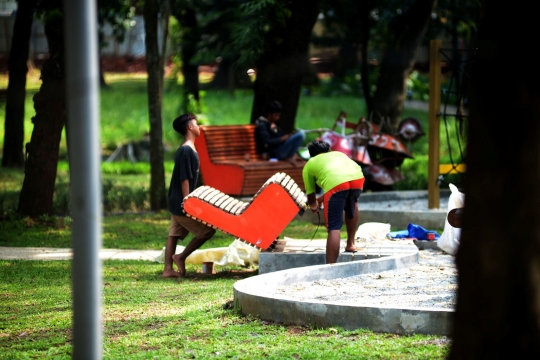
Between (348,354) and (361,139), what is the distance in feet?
32.0

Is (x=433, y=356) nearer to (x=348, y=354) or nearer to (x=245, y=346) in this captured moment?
(x=348, y=354)

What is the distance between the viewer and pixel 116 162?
914 inches

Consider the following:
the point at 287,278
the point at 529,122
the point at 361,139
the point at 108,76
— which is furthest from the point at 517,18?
the point at 108,76

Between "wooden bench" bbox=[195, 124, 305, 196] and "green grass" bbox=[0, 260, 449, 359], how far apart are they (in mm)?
5030

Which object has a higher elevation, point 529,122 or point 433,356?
point 529,122

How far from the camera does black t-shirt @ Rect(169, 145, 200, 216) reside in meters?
9.40

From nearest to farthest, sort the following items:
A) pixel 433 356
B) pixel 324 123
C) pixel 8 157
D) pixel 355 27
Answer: pixel 433 356, pixel 8 157, pixel 355 27, pixel 324 123

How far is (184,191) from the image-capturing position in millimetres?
9375

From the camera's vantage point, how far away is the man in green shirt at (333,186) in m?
9.17

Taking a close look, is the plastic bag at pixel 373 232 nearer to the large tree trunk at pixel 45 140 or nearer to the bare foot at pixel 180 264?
the bare foot at pixel 180 264

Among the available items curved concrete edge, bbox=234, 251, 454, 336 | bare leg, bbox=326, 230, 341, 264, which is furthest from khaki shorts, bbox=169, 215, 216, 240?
curved concrete edge, bbox=234, 251, 454, 336

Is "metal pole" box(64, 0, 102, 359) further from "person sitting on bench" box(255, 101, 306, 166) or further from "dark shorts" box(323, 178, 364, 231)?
"person sitting on bench" box(255, 101, 306, 166)

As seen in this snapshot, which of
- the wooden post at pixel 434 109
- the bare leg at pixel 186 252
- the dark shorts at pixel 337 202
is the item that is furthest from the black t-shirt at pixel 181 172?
the wooden post at pixel 434 109

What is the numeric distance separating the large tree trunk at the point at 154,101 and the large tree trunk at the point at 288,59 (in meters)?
2.16
